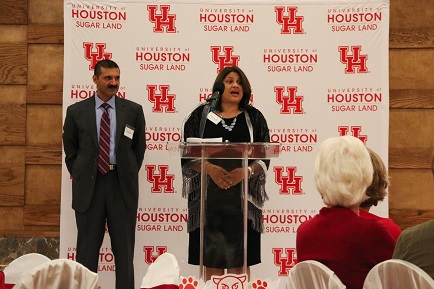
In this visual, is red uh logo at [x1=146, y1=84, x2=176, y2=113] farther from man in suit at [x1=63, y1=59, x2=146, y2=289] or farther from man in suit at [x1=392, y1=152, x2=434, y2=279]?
man in suit at [x1=392, y1=152, x2=434, y2=279]

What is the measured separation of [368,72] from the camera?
6.20 meters

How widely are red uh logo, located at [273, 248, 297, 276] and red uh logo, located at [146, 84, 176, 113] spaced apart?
4.90 ft

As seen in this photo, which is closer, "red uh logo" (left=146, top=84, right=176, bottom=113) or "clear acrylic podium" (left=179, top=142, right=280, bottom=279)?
"clear acrylic podium" (left=179, top=142, right=280, bottom=279)

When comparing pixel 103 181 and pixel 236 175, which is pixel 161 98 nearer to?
pixel 103 181

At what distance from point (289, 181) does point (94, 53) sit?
6.54ft

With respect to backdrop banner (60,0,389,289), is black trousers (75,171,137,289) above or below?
below

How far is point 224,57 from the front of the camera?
20.5 ft

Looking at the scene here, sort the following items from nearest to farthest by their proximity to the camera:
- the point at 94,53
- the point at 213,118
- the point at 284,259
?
1. the point at 213,118
2. the point at 284,259
3. the point at 94,53

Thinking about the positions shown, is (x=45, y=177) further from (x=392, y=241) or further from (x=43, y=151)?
(x=392, y=241)

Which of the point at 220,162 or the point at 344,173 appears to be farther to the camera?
the point at 220,162

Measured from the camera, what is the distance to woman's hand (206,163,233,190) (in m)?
4.23

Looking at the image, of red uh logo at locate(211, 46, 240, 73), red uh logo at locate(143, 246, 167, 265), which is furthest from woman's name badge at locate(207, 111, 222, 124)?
red uh logo at locate(143, 246, 167, 265)

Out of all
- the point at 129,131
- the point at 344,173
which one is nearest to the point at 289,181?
the point at 129,131

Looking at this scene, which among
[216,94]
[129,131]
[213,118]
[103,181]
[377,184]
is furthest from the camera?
[129,131]
